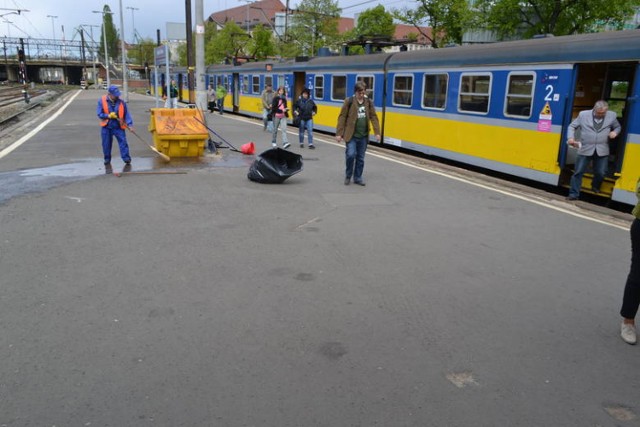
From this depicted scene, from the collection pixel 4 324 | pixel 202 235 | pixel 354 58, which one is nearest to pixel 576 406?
pixel 4 324

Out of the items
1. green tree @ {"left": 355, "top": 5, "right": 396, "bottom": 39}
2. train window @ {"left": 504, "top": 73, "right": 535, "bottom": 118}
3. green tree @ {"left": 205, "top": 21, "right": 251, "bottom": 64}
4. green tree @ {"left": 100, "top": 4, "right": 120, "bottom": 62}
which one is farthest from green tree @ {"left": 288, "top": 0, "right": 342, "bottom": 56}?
green tree @ {"left": 100, "top": 4, "right": 120, "bottom": 62}

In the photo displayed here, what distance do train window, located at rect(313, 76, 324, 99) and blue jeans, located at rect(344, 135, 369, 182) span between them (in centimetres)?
1016

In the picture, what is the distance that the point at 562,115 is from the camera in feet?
31.7

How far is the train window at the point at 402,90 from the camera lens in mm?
14528

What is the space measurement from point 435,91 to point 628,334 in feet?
32.8

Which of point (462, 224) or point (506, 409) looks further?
point (462, 224)

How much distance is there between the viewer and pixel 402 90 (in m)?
14.9

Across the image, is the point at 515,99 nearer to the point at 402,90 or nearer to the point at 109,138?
the point at 402,90

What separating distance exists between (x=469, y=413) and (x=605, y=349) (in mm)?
1534

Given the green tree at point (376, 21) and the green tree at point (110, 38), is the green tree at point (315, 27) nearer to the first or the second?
the green tree at point (376, 21)

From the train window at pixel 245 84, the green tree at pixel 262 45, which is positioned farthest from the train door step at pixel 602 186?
the green tree at pixel 262 45

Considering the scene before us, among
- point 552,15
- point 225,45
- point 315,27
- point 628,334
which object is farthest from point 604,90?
point 225,45

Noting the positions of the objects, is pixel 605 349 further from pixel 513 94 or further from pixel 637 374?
pixel 513 94

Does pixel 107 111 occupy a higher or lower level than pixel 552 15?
lower
